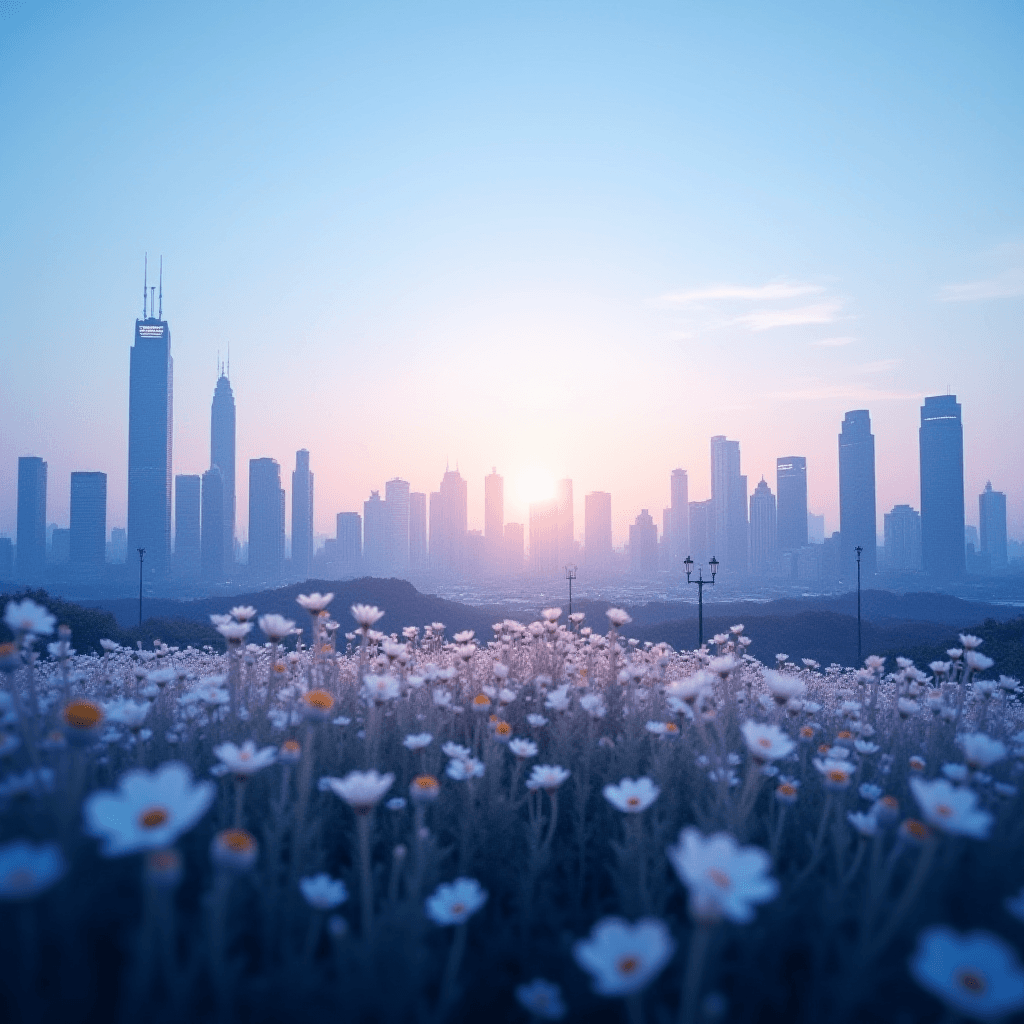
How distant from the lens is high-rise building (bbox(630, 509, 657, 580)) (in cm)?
12056

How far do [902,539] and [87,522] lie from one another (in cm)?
14385

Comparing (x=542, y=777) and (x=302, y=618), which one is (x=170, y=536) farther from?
(x=542, y=777)

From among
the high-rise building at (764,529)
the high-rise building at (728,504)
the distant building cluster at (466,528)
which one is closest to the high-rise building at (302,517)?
the distant building cluster at (466,528)

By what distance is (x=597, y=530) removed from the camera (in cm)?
13088

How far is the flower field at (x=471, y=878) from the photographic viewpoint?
1337mm

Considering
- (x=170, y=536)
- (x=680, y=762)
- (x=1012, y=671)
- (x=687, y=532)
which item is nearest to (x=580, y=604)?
(x=1012, y=671)

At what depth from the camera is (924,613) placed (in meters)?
68.6

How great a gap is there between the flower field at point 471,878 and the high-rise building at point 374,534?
128m

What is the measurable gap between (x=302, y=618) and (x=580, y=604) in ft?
80.7

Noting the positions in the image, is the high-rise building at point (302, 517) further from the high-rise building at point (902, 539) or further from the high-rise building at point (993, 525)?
the high-rise building at point (993, 525)

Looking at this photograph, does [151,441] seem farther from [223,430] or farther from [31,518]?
[223,430]

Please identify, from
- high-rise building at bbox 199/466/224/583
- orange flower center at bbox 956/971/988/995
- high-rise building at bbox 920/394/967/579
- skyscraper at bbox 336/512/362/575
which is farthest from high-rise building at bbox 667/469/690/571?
orange flower center at bbox 956/971/988/995

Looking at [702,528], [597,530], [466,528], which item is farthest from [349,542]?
[702,528]

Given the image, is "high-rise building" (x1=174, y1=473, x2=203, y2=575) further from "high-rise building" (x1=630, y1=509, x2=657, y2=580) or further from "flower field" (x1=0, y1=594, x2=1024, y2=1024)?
"flower field" (x1=0, y1=594, x2=1024, y2=1024)
